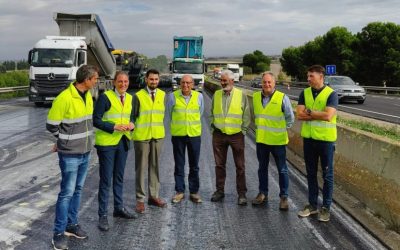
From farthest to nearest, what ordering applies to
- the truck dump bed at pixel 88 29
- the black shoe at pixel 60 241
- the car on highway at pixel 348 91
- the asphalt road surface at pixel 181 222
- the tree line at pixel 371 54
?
1. the tree line at pixel 371 54
2. the car on highway at pixel 348 91
3. the truck dump bed at pixel 88 29
4. the asphalt road surface at pixel 181 222
5. the black shoe at pixel 60 241

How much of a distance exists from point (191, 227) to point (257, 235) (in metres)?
0.80

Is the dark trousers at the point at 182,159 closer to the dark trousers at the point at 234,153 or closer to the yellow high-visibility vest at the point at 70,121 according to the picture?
the dark trousers at the point at 234,153

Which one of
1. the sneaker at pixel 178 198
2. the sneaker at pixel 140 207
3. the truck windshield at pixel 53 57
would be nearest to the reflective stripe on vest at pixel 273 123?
the sneaker at pixel 178 198

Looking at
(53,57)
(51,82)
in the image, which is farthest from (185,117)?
(53,57)

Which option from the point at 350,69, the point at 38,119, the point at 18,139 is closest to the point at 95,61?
the point at 38,119

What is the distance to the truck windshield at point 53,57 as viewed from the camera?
20.7m

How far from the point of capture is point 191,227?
5.51m

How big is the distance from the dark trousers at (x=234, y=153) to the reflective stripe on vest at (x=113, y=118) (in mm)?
1671

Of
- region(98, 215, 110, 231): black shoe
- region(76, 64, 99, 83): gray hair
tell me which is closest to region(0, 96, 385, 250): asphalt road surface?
region(98, 215, 110, 231): black shoe

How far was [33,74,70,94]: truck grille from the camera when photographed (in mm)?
20688

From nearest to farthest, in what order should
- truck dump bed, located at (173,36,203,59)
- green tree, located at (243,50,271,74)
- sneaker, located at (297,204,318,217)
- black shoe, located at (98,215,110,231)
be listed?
black shoe, located at (98,215,110,231) < sneaker, located at (297,204,318,217) < truck dump bed, located at (173,36,203,59) < green tree, located at (243,50,271,74)

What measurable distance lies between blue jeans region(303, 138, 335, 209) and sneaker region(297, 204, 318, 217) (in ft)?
0.18

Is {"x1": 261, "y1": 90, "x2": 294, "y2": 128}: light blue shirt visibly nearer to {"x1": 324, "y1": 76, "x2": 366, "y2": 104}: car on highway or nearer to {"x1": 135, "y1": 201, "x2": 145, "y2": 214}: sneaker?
{"x1": 135, "y1": 201, "x2": 145, "y2": 214}: sneaker

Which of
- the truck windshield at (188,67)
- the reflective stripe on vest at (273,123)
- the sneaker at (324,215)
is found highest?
the truck windshield at (188,67)
